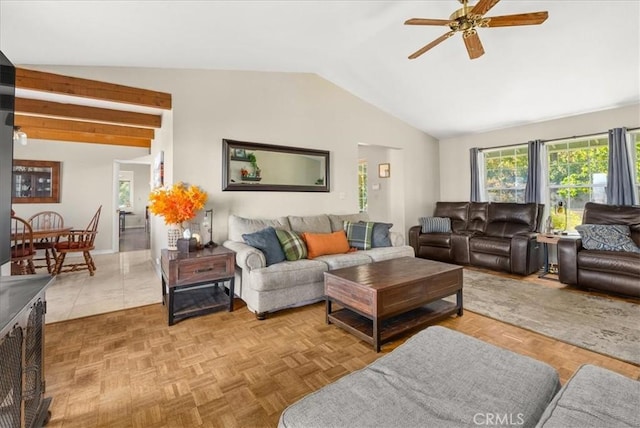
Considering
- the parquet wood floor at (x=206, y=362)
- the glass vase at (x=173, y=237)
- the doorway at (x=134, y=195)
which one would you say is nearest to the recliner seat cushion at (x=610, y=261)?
the parquet wood floor at (x=206, y=362)

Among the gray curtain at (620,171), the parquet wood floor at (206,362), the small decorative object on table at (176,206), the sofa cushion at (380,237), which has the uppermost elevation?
the gray curtain at (620,171)

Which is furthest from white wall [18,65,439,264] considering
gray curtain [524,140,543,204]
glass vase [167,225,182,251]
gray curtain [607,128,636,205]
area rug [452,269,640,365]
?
gray curtain [607,128,636,205]

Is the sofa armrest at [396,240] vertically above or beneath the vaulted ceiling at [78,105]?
beneath

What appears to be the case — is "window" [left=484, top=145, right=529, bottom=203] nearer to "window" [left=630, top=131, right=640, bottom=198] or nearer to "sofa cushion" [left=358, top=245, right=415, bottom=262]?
"window" [left=630, top=131, right=640, bottom=198]

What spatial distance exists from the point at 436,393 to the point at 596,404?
0.46 metres

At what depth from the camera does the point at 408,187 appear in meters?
5.79

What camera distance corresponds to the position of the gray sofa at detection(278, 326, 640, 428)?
90 cm

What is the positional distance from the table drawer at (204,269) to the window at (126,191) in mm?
9183

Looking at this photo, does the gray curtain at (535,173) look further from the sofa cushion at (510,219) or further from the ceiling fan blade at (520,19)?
the ceiling fan blade at (520,19)

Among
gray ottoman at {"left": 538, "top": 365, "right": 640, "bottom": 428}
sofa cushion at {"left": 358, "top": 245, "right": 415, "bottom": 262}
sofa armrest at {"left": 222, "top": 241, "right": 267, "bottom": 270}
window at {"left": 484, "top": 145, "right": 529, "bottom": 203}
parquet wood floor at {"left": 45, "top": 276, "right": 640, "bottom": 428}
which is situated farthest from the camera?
window at {"left": 484, "top": 145, "right": 529, "bottom": 203}

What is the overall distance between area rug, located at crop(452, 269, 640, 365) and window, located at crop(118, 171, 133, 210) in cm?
1072

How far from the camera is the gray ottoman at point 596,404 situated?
0.85 m

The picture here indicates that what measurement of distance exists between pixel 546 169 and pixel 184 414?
18.8 feet

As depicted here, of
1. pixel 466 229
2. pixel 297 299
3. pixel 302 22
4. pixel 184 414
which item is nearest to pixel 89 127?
pixel 302 22
